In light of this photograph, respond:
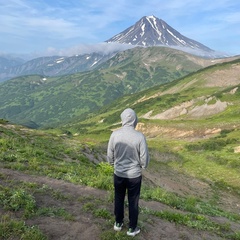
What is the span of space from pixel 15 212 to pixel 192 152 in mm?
65833

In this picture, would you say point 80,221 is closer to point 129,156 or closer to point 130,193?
point 130,193

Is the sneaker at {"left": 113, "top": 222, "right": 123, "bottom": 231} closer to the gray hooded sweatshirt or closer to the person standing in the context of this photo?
the person standing

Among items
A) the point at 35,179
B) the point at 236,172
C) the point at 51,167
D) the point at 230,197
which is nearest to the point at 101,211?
the point at 35,179

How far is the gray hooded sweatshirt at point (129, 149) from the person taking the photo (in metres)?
9.63

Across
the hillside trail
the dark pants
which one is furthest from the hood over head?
the hillside trail

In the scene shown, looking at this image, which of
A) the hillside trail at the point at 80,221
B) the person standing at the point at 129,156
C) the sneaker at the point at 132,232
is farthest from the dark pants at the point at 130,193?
the hillside trail at the point at 80,221

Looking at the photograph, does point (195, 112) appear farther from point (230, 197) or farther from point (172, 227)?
point (172, 227)

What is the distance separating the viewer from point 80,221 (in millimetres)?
10812

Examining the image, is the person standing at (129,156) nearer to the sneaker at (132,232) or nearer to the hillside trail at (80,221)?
the sneaker at (132,232)

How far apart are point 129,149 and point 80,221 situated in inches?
135

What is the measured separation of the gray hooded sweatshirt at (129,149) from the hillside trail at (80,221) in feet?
7.50

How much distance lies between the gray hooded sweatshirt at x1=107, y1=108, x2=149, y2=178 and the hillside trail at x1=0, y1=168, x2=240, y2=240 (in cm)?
229

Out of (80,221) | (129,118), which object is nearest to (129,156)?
(129,118)

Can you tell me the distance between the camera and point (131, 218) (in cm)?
1010
